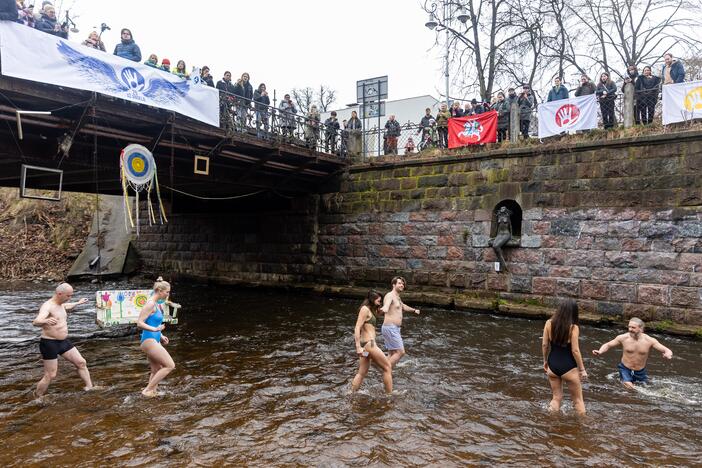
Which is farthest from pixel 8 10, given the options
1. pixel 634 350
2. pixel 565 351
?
pixel 634 350

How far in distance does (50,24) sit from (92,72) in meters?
1.63

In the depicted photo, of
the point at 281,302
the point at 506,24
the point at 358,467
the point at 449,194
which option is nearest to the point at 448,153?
the point at 449,194

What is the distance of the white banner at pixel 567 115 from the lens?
13.3m

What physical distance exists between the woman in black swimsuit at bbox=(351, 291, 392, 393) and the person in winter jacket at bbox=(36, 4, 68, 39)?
8.08 metres

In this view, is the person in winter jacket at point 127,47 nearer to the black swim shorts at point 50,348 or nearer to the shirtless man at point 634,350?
the black swim shorts at point 50,348

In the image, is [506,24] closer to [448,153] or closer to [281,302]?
[448,153]

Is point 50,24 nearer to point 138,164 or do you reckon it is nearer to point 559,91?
point 138,164

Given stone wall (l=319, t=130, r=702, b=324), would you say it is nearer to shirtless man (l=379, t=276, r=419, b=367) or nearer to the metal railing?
the metal railing

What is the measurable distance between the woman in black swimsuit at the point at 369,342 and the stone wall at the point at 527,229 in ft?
25.8

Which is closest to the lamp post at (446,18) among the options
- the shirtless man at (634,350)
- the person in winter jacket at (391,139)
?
the person in winter jacket at (391,139)

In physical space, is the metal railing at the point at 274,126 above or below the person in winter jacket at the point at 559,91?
below

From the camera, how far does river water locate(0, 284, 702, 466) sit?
17.7 ft

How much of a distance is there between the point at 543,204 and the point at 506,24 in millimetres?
12470

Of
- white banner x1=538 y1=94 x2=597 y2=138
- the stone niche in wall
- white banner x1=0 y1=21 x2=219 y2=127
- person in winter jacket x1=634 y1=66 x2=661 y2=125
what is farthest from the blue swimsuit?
person in winter jacket x1=634 y1=66 x2=661 y2=125
